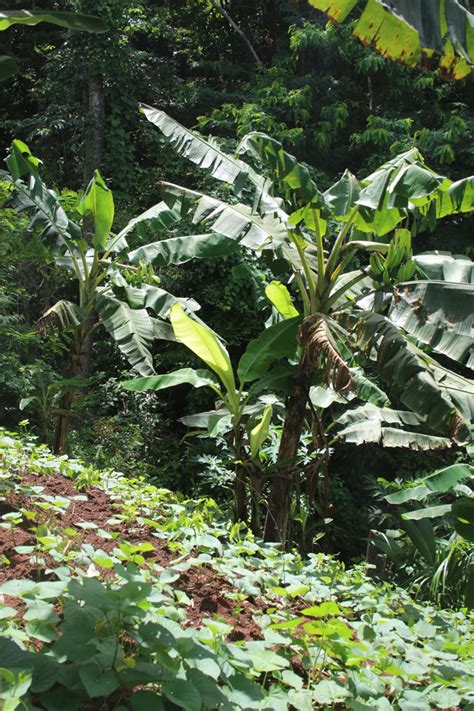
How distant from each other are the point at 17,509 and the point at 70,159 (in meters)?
10.4

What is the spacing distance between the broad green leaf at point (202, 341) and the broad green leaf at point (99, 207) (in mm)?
1737

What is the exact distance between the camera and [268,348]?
16.8ft

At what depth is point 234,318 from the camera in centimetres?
1045

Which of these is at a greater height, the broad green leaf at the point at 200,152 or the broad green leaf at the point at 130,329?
the broad green leaf at the point at 200,152

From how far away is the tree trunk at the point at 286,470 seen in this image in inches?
198

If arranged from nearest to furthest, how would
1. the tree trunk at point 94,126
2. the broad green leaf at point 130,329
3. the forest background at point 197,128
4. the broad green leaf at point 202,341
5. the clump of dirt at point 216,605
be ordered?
the clump of dirt at point 216,605
the broad green leaf at point 202,341
the broad green leaf at point 130,329
the forest background at point 197,128
the tree trunk at point 94,126

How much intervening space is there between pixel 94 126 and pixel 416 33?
363 inches

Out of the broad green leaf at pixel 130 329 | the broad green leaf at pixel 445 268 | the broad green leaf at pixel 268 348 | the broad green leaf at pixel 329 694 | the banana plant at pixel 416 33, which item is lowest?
the broad green leaf at pixel 130 329

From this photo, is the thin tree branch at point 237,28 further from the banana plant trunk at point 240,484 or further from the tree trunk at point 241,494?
the tree trunk at point 241,494

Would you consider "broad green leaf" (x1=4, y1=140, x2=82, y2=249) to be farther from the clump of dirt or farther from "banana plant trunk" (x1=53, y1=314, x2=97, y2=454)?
the clump of dirt

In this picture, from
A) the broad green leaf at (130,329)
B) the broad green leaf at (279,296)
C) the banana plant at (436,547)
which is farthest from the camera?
the broad green leaf at (130,329)

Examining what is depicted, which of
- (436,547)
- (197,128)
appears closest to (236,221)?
(436,547)

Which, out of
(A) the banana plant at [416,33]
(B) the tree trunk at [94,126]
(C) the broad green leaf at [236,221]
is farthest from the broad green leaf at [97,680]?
(B) the tree trunk at [94,126]

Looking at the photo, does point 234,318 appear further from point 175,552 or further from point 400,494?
point 175,552
